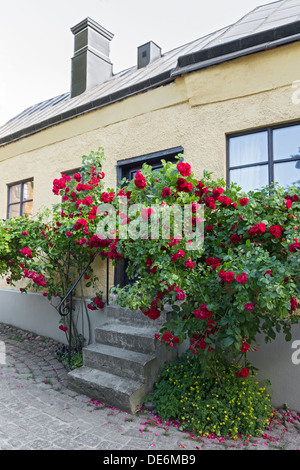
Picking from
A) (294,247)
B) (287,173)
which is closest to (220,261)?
(294,247)

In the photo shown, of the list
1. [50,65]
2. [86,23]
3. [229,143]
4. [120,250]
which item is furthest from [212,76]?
[50,65]

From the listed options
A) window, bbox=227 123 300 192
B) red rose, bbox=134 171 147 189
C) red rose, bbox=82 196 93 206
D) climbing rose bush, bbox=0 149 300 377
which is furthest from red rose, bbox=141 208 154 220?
window, bbox=227 123 300 192

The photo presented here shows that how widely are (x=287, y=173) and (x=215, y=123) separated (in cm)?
112

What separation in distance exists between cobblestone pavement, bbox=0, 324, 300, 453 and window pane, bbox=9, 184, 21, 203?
414 centimetres

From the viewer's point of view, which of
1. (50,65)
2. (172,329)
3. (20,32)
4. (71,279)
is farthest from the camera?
(50,65)

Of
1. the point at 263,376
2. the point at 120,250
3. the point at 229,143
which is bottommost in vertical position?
the point at 263,376

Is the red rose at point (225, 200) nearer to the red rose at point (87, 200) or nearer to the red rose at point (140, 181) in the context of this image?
the red rose at point (140, 181)

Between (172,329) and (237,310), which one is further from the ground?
(237,310)

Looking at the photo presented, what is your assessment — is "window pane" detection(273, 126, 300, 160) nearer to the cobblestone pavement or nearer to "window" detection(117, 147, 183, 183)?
"window" detection(117, 147, 183, 183)

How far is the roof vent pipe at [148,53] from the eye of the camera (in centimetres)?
656

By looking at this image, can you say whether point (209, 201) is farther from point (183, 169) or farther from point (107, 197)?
point (107, 197)

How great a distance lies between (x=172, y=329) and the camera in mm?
2988

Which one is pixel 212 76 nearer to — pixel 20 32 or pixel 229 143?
pixel 229 143

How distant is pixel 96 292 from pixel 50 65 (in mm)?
6523
